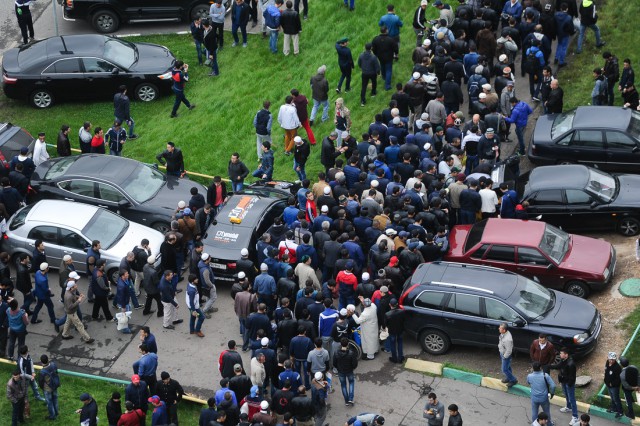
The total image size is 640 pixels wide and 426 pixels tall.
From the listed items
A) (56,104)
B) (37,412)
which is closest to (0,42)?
(56,104)

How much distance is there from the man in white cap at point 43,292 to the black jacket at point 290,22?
11.4 m

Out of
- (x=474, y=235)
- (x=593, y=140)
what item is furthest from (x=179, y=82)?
(x=593, y=140)

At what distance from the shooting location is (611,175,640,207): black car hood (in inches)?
918

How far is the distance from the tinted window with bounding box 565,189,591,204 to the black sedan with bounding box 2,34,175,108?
41.0 ft

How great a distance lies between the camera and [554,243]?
22312mm

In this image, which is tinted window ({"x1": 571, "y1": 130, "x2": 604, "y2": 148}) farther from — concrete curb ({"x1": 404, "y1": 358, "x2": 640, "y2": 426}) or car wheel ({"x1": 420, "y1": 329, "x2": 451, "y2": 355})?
concrete curb ({"x1": 404, "y1": 358, "x2": 640, "y2": 426})

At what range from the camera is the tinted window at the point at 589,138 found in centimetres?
2502

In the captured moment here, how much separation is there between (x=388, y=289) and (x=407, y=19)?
12403 mm

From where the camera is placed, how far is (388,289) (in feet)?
69.4

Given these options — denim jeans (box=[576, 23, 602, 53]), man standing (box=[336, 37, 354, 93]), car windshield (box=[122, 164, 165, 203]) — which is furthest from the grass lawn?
denim jeans (box=[576, 23, 602, 53])

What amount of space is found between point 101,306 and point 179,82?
8.46 metres

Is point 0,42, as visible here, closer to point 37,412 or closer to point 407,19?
point 407,19

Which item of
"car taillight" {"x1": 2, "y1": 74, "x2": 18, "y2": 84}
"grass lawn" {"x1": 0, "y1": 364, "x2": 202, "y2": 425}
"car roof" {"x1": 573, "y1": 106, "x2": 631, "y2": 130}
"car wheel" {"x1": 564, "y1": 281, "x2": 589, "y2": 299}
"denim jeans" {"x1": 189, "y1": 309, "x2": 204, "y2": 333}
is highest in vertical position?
"car roof" {"x1": 573, "y1": 106, "x2": 631, "y2": 130}

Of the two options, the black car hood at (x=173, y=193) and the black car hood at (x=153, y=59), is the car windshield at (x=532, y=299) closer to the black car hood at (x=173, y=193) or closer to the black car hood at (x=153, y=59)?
the black car hood at (x=173, y=193)
